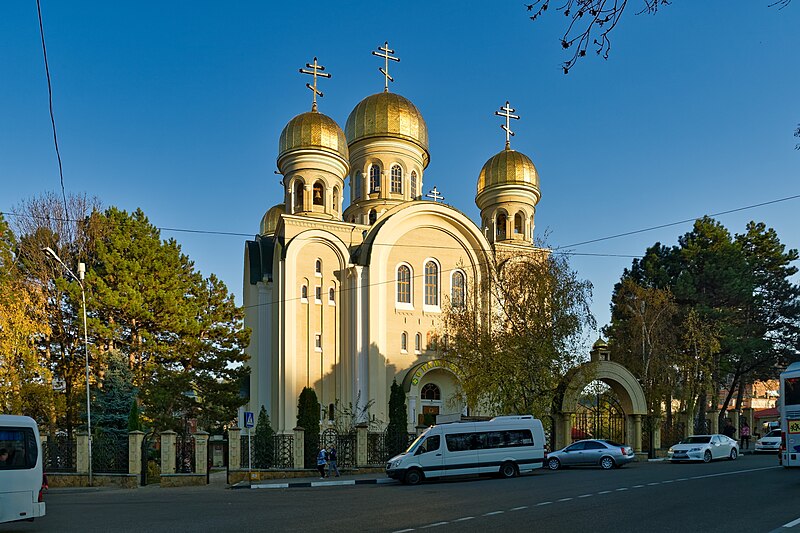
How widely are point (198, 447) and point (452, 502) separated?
472 inches

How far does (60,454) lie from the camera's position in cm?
2652

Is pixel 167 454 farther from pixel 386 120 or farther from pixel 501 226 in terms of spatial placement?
pixel 501 226

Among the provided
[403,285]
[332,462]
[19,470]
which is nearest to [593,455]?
[332,462]

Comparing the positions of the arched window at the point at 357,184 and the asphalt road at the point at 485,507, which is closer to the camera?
the asphalt road at the point at 485,507

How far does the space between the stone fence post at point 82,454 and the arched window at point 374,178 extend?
20787 mm

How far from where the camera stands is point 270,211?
51.2 m

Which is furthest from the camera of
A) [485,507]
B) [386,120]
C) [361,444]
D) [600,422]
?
[386,120]

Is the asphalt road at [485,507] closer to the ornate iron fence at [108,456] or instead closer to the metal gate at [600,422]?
the ornate iron fence at [108,456]

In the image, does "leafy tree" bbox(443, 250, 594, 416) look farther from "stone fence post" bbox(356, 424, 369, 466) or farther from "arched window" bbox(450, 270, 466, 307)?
"arched window" bbox(450, 270, 466, 307)

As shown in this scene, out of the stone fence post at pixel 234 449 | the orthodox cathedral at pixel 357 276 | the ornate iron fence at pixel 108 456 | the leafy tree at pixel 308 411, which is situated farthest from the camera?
the orthodox cathedral at pixel 357 276

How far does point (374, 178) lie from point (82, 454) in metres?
21.6

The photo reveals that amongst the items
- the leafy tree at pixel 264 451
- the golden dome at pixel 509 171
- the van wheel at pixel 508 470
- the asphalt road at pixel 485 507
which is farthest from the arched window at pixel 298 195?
the asphalt road at pixel 485 507

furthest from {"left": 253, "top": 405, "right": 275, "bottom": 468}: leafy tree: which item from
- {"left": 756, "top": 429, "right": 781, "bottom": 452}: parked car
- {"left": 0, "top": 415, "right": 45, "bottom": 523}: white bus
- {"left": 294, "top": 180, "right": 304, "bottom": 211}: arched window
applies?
{"left": 756, "top": 429, "right": 781, "bottom": 452}: parked car

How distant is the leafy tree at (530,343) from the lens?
27078 mm
